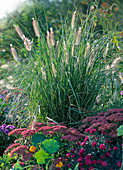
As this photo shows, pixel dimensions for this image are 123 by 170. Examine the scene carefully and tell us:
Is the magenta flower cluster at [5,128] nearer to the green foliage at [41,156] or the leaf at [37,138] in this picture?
the leaf at [37,138]

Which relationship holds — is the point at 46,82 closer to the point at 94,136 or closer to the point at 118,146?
the point at 94,136

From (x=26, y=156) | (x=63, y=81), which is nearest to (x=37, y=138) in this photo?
(x=26, y=156)

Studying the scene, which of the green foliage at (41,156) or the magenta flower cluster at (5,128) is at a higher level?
the green foliage at (41,156)

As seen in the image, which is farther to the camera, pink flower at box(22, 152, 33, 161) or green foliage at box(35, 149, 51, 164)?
pink flower at box(22, 152, 33, 161)

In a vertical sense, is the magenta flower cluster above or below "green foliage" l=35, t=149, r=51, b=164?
below

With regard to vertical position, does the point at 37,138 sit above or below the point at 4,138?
above

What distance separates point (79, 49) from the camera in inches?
120

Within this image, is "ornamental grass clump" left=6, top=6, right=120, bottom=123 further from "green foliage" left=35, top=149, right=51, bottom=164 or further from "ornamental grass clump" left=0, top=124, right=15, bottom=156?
"green foliage" left=35, top=149, right=51, bottom=164

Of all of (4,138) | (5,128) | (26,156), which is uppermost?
(26,156)

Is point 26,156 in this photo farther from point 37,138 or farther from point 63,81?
point 63,81

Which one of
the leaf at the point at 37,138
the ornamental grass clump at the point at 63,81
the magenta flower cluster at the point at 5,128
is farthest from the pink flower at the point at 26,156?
the magenta flower cluster at the point at 5,128

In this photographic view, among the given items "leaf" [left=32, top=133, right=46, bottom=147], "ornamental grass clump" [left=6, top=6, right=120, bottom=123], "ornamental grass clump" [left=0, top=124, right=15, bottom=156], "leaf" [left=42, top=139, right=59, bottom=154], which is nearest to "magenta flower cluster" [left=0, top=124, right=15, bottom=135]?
"ornamental grass clump" [left=0, top=124, right=15, bottom=156]

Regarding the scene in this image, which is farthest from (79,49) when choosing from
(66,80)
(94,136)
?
(94,136)

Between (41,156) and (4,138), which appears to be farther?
(4,138)
